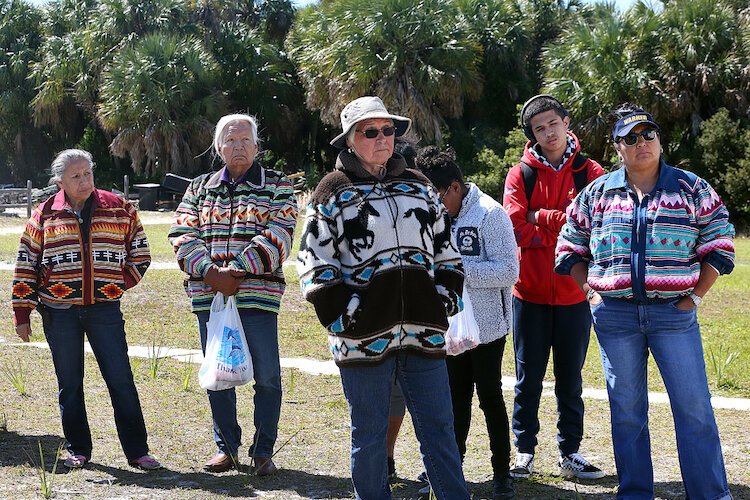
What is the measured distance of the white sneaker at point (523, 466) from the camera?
17.9 feet

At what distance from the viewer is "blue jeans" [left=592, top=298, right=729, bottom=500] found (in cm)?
447

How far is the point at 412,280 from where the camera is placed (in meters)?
4.02

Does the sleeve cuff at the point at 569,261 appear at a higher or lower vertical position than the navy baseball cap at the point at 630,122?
lower

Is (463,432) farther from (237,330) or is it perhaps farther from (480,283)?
(237,330)

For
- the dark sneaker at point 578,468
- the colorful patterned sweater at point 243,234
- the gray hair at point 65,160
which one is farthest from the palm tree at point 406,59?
the dark sneaker at point 578,468

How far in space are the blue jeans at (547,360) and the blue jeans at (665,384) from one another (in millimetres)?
879

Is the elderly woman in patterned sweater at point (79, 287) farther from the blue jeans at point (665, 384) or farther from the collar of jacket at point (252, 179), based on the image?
the blue jeans at point (665, 384)

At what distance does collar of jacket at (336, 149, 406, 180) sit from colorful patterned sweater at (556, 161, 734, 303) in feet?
3.33

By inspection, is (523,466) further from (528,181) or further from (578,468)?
(528,181)

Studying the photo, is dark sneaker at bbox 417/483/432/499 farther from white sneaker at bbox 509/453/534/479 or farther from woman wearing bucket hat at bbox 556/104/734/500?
woman wearing bucket hat at bbox 556/104/734/500

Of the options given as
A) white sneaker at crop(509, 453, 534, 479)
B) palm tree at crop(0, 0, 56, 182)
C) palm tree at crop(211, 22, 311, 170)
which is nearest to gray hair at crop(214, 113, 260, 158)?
white sneaker at crop(509, 453, 534, 479)

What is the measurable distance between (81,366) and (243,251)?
1.24m

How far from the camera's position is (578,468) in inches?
217

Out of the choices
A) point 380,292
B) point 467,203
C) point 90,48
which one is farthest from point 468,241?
point 90,48
